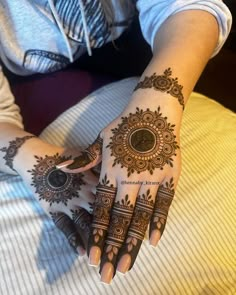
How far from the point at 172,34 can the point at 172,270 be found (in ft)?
1.22

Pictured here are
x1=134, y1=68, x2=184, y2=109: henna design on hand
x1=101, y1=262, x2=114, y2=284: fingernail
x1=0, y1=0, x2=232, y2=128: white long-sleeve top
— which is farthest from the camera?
x1=0, y1=0, x2=232, y2=128: white long-sleeve top

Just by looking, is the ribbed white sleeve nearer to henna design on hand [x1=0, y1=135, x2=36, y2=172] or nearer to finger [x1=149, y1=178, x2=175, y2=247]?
henna design on hand [x1=0, y1=135, x2=36, y2=172]

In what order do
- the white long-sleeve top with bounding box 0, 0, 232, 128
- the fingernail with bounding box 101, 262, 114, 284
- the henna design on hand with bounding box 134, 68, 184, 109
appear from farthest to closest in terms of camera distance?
the white long-sleeve top with bounding box 0, 0, 232, 128, the henna design on hand with bounding box 134, 68, 184, 109, the fingernail with bounding box 101, 262, 114, 284

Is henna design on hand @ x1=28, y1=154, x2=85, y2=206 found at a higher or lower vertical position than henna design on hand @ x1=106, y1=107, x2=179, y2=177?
lower

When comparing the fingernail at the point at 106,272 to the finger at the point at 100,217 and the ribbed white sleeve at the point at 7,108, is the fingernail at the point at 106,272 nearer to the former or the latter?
the finger at the point at 100,217

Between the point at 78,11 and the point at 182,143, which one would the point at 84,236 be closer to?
the point at 182,143

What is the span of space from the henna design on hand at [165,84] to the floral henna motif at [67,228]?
0.22m

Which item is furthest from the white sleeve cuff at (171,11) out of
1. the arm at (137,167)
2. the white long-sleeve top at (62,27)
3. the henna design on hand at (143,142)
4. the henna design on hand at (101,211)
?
the henna design on hand at (101,211)

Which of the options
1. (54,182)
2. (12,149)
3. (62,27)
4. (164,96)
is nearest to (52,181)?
(54,182)

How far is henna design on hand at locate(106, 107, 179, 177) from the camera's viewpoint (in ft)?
1.83

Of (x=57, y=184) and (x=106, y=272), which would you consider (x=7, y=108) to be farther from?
(x=106, y=272)

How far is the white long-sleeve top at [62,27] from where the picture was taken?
28.6 inches

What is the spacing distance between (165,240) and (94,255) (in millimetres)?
117

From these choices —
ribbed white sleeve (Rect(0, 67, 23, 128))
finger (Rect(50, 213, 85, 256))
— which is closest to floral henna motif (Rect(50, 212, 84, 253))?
finger (Rect(50, 213, 85, 256))
